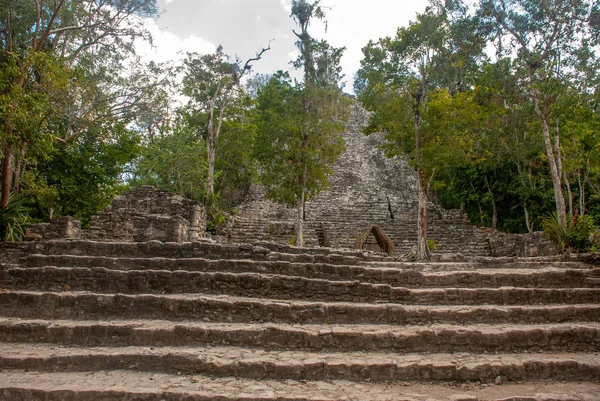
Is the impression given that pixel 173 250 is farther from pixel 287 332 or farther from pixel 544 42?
pixel 544 42

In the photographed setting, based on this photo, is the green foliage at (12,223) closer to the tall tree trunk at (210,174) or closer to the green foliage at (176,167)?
the tall tree trunk at (210,174)

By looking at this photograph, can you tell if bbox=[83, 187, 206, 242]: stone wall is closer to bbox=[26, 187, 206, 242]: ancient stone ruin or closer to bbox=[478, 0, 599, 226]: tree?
bbox=[26, 187, 206, 242]: ancient stone ruin

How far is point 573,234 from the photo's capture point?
9.27 metres

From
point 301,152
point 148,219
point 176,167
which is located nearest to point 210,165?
point 176,167

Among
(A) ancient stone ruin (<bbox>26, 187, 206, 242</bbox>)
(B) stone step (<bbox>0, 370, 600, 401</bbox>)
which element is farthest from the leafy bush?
(A) ancient stone ruin (<bbox>26, 187, 206, 242</bbox>)

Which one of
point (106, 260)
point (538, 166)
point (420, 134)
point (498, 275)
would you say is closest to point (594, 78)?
point (538, 166)

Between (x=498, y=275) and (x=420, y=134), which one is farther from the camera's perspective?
(x=420, y=134)

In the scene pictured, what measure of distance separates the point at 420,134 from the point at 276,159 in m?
5.22

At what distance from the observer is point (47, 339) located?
16.7ft

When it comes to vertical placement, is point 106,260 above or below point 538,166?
below

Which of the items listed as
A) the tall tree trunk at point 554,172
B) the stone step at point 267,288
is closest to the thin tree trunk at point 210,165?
the stone step at point 267,288

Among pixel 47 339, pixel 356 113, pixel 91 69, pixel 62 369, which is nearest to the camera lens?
pixel 62 369

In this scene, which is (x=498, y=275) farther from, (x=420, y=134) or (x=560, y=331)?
(x=420, y=134)

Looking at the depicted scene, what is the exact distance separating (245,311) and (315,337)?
3.61ft
